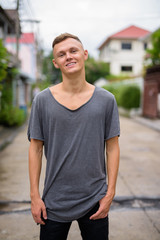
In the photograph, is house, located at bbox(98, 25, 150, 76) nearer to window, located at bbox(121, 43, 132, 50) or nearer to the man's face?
window, located at bbox(121, 43, 132, 50)

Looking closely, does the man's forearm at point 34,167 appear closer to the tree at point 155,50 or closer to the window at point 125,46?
the tree at point 155,50

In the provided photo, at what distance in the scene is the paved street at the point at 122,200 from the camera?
3.18 metres

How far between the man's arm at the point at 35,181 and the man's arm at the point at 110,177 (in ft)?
1.03

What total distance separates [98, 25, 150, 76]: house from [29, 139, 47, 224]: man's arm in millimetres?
36716

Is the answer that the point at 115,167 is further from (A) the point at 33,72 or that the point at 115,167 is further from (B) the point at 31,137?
(A) the point at 33,72

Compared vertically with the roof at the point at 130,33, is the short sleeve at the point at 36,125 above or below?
below

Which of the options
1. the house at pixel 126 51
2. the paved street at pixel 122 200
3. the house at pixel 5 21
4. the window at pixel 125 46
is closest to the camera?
the paved street at pixel 122 200

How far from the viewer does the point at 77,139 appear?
5.21 feet

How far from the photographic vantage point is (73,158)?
1.58m

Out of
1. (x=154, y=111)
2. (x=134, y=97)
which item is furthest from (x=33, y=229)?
(x=134, y=97)

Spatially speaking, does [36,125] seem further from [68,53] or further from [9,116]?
[9,116]

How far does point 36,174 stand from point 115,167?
19.8 inches

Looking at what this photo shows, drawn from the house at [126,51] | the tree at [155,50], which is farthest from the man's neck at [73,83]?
the house at [126,51]

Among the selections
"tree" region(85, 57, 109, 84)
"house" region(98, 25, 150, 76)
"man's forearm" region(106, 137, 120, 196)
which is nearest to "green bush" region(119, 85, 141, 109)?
"man's forearm" region(106, 137, 120, 196)
